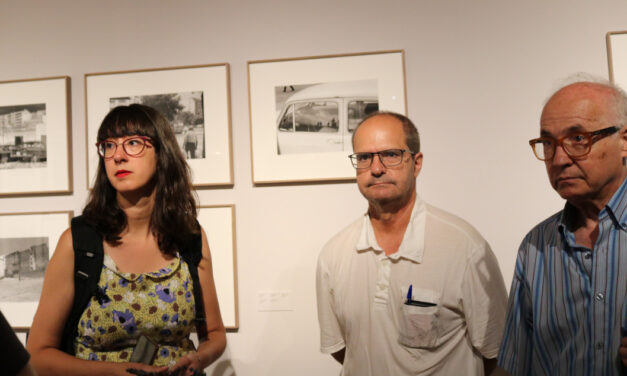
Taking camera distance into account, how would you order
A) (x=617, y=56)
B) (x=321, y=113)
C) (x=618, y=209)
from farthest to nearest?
1. (x=321, y=113)
2. (x=617, y=56)
3. (x=618, y=209)

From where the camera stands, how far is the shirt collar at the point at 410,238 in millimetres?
1954

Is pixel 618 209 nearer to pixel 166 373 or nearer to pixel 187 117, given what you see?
pixel 166 373

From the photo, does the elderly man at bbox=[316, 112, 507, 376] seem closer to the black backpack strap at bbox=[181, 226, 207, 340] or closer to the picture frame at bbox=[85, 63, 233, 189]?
the black backpack strap at bbox=[181, 226, 207, 340]

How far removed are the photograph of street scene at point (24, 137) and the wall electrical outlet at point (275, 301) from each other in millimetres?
1562

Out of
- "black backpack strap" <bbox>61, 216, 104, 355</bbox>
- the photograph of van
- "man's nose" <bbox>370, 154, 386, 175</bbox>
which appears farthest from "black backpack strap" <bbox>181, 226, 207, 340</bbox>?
the photograph of van

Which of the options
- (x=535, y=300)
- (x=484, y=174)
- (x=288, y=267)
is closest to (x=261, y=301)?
(x=288, y=267)

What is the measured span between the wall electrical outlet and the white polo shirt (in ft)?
2.57

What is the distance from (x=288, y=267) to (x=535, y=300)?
1.53 metres

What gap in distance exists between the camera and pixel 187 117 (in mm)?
2875

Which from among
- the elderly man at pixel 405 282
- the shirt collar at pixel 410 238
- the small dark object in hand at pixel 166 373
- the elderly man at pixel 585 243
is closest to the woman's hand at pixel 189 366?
the small dark object in hand at pixel 166 373

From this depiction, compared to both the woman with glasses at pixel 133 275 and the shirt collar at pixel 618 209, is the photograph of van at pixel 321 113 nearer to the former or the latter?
the woman with glasses at pixel 133 275

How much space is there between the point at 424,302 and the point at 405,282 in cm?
10

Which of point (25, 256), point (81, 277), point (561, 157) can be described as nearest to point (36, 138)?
point (25, 256)

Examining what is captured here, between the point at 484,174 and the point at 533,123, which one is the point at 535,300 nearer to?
the point at 484,174
